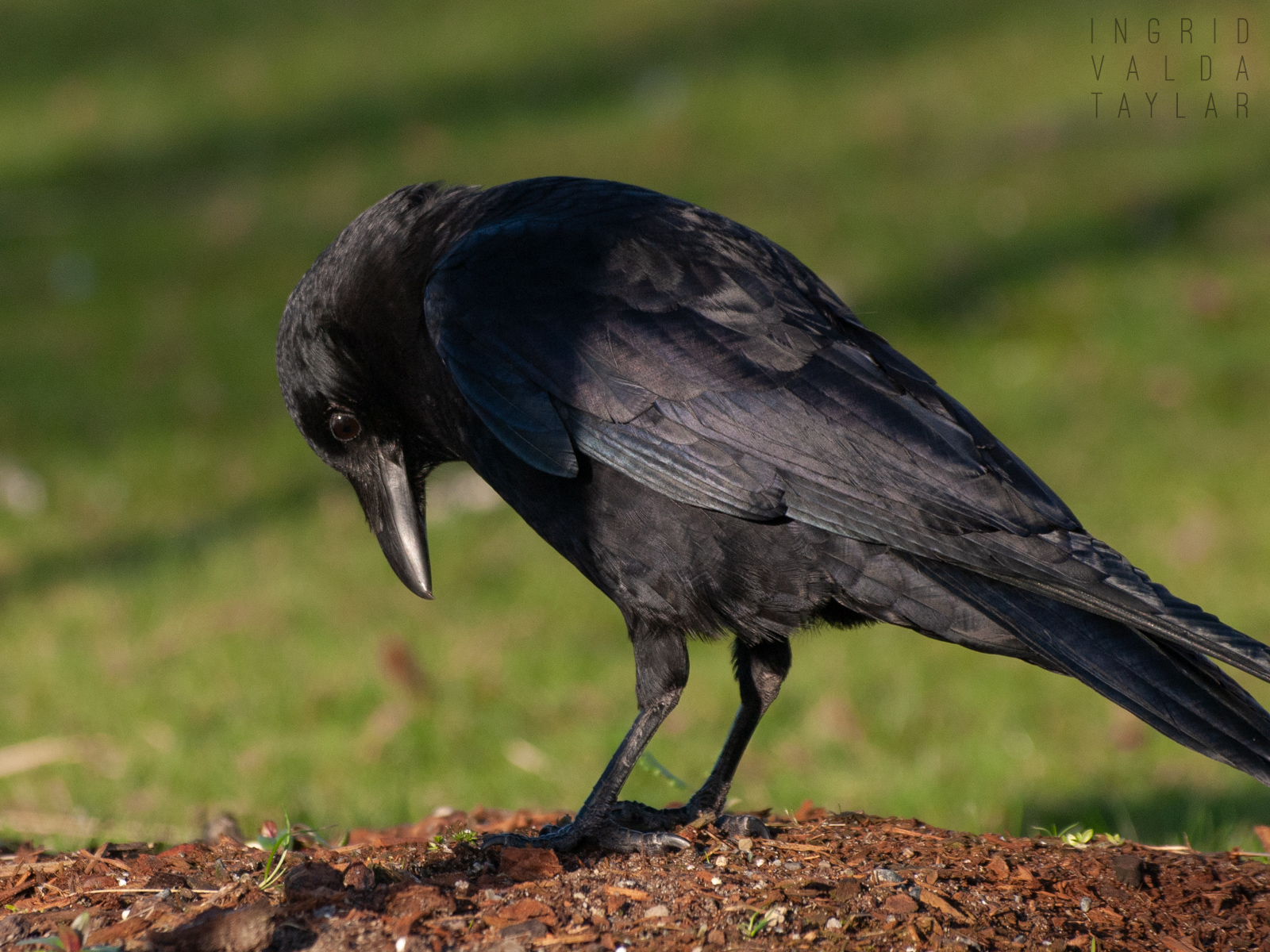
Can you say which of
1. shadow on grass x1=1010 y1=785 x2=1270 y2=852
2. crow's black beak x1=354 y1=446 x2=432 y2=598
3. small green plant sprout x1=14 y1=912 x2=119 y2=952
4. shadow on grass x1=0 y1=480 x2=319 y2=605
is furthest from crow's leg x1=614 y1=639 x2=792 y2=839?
shadow on grass x1=0 y1=480 x2=319 y2=605

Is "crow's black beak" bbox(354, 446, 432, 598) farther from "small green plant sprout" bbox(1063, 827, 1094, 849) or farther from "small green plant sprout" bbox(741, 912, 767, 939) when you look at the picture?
"small green plant sprout" bbox(1063, 827, 1094, 849)

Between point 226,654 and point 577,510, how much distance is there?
383 centimetres

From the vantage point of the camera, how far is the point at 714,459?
3.32 m

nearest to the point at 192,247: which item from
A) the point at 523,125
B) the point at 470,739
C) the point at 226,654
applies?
the point at 523,125

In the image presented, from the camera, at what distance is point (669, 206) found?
3.86 meters

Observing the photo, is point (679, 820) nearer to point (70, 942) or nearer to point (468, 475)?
point (70, 942)

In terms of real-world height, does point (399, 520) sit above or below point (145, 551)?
below

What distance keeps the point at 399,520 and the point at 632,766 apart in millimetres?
1035

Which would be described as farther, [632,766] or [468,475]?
[468,475]

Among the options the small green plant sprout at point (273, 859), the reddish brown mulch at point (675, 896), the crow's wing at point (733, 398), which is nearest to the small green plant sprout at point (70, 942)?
the reddish brown mulch at point (675, 896)

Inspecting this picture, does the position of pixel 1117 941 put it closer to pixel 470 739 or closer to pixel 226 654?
pixel 470 739


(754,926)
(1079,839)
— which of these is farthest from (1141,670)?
(754,926)

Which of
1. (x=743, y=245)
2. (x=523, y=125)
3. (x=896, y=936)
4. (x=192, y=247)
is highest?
(x=523, y=125)

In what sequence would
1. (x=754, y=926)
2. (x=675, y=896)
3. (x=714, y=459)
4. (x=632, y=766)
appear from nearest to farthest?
(x=754, y=926), (x=675, y=896), (x=714, y=459), (x=632, y=766)
